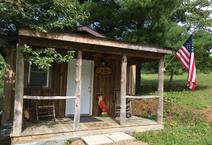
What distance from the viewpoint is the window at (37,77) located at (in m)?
9.16

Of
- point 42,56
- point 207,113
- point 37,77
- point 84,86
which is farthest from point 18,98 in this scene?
point 207,113

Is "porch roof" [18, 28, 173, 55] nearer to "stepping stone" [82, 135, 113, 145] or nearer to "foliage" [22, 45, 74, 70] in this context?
"foliage" [22, 45, 74, 70]

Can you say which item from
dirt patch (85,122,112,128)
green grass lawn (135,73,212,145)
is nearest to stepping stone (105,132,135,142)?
green grass lawn (135,73,212,145)

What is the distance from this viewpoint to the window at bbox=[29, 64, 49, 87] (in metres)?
9.16

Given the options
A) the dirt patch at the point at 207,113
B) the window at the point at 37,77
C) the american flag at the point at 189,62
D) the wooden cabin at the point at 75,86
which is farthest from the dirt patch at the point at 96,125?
the dirt patch at the point at 207,113

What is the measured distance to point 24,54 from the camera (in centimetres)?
698

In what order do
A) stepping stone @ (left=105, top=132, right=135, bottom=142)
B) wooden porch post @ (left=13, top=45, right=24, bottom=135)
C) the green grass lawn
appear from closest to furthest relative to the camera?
wooden porch post @ (left=13, top=45, right=24, bottom=135), stepping stone @ (left=105, top=132, right=135, bottom=142), the green grass lawn

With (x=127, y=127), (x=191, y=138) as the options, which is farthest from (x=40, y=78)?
(x=191, y=138)

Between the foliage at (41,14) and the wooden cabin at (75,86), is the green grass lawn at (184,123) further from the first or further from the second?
the foliage at (41,14)

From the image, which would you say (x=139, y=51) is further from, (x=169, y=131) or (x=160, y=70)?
(x=169, y=131)

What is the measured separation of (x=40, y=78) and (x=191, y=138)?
5249mm

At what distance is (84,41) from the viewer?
7570 millimetres

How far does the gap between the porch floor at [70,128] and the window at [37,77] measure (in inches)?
54.4

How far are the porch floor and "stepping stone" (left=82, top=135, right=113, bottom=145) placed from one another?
0.23 metres
